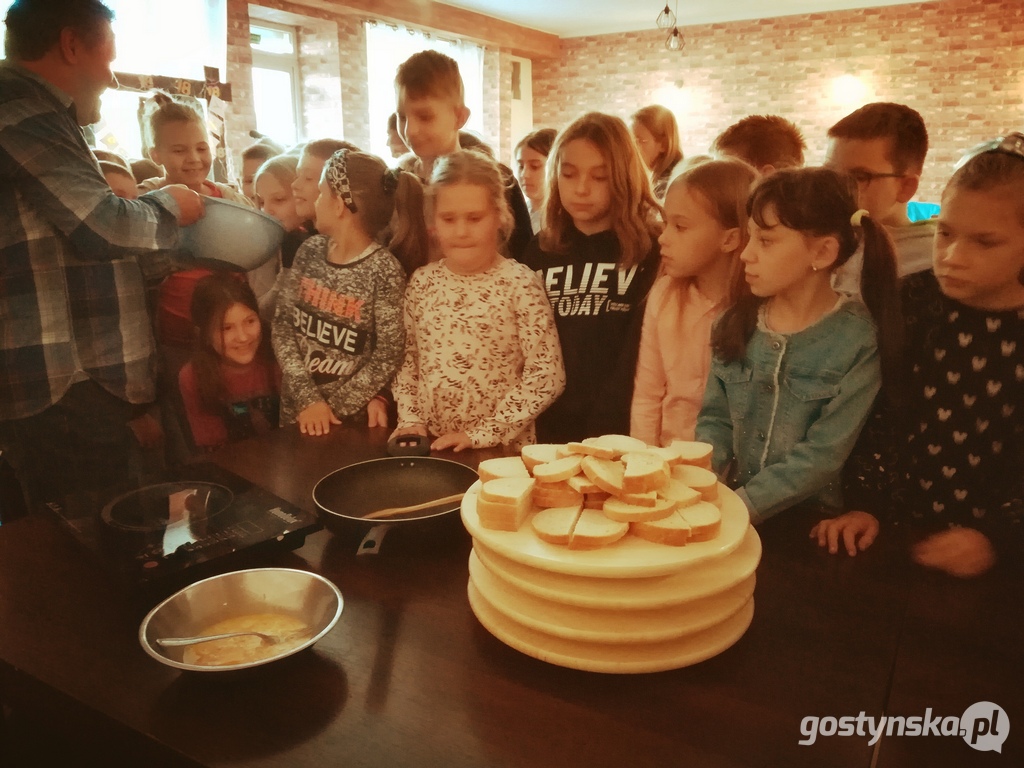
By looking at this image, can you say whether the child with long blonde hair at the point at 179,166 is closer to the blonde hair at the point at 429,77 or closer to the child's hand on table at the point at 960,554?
the blonde hair at the point at 429,77

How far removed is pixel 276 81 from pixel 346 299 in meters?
4.98

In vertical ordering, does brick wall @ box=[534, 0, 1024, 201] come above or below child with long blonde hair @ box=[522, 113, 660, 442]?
above

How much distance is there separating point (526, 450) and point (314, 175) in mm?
1476

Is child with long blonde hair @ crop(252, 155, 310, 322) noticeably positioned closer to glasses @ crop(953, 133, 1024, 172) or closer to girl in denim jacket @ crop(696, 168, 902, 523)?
girl in denim jacket @ crop(696, 168, 902, 523)

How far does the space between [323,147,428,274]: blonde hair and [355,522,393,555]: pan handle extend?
978 mm

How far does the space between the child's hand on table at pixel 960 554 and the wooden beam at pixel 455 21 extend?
5718mm

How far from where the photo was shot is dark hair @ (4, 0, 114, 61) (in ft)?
5.27

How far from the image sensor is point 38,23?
1605mm

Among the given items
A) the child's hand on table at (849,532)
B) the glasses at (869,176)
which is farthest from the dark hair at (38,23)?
the child's hand on table at (849,532)

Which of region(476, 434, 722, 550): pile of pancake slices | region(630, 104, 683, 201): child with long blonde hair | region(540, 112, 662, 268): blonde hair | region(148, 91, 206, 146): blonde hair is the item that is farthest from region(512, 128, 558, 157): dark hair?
region(476, 434, 722, 550): pile of pancake slices

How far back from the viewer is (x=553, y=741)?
0.66 m

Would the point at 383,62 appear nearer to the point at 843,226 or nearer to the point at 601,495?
the point at 843,226

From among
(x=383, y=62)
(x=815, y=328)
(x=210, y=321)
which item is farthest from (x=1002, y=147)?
(x=383, y=62)

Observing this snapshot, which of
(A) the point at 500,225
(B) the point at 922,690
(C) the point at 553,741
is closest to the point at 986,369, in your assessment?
(B) the point at 922,690
